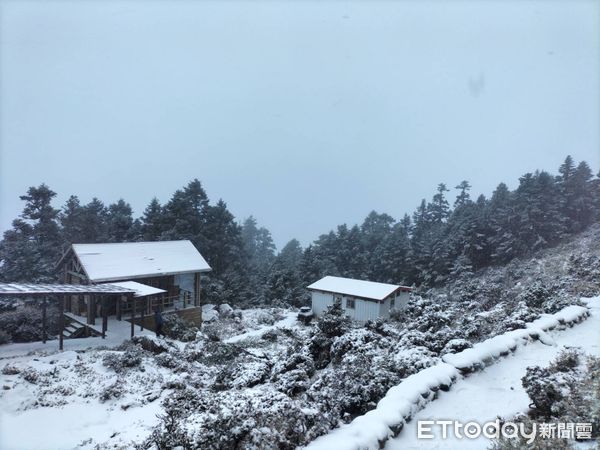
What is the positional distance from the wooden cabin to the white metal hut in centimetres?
1089

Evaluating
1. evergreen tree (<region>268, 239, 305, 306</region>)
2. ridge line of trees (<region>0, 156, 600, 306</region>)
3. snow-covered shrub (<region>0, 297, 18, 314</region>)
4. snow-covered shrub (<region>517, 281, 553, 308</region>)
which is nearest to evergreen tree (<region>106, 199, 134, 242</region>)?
ridge line of trees (<region>0, 156, 600, 306</region>)

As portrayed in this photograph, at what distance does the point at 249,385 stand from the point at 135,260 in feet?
57.4

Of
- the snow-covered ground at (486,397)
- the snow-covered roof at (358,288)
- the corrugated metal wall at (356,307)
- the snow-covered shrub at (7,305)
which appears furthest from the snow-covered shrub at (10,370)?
the snow-covered roof at (358,288)

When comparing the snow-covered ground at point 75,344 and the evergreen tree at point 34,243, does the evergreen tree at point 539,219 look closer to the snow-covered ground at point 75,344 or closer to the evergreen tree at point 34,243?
the snow-covered ground at point 75,344

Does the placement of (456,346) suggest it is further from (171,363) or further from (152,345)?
(152,345)

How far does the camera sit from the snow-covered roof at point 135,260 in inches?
878

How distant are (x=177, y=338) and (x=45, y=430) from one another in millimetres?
12706

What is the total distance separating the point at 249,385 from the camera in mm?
10016

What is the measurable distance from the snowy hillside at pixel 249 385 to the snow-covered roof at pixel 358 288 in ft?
43.2

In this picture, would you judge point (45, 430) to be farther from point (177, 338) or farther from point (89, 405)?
point (177, 338)

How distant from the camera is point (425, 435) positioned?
6.00 m

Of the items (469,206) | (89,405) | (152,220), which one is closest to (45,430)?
(89,405)

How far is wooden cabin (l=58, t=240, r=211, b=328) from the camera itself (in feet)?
72.0

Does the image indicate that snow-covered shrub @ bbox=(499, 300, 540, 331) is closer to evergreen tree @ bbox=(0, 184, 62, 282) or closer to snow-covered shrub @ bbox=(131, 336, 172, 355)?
snow-covered shrub @ bbox=(131, 336, 172, 355)
